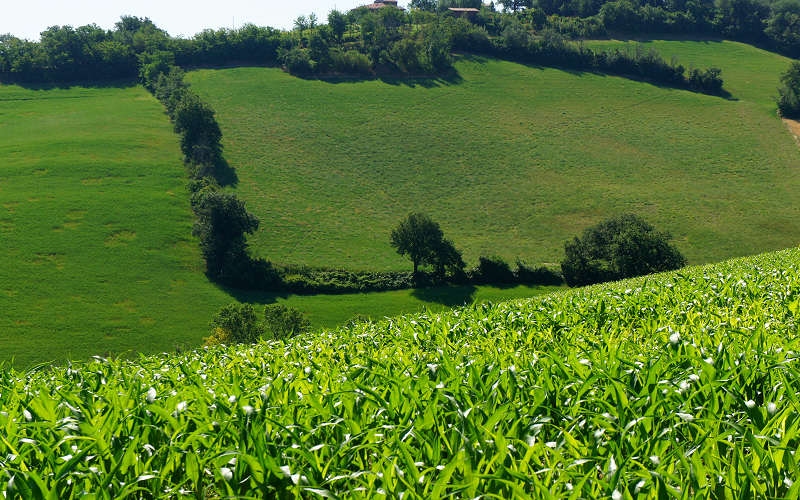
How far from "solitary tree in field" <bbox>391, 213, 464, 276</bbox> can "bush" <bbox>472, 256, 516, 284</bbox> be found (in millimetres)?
2044

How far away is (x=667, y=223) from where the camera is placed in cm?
7300

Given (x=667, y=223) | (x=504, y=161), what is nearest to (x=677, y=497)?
(x=667, y=223)

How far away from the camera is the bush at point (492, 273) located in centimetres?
6159

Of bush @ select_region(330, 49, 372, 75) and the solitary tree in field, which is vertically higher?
bush @ select_region(330, 49, 372, 75)

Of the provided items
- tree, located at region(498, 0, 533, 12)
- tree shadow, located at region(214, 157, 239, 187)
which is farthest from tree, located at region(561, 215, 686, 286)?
tree, located at region(498, 0, 533, 12)

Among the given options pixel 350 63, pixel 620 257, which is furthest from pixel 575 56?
pixel 620 257

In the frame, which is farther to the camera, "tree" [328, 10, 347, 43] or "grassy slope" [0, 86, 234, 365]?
"tree" [328, 10, 347, 43]

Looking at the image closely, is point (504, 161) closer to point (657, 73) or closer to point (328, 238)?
point (328, 238)

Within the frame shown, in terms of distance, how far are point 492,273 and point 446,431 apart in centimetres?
5838

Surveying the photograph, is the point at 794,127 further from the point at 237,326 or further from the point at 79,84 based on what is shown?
the point at 79,84

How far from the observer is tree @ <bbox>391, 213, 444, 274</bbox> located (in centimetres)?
6203

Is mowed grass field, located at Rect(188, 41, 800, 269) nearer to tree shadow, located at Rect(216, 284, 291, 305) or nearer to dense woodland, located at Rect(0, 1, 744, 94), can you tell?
dense woodland, located at Rect(0, 1, 744, 94)

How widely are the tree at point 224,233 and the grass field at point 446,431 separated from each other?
56.4 meters

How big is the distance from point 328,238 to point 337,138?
31.1 meters
